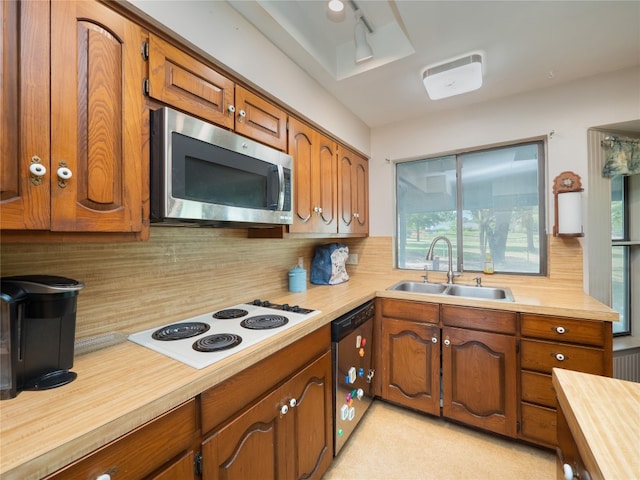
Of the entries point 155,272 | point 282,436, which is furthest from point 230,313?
point 282,436

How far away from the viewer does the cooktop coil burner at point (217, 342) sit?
102 cm

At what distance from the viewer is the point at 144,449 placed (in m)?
0.71

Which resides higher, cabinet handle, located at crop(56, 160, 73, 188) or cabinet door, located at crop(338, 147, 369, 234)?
cabinet door, located at crop(338, 147, 369, 234)

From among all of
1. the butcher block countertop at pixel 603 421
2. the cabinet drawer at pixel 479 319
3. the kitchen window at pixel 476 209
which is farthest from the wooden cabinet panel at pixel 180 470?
the kitchen window at pixel 476 209

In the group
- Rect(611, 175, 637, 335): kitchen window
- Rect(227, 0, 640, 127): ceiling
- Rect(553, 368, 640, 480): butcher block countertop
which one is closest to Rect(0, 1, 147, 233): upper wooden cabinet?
Rect(227, 0, 640, 127): ceiling

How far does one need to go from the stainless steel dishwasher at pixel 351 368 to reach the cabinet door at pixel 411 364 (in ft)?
0.43

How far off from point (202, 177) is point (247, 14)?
0.87 metres

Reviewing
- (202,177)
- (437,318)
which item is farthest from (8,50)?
(437,318)

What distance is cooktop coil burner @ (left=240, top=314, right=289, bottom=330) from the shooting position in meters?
1.27

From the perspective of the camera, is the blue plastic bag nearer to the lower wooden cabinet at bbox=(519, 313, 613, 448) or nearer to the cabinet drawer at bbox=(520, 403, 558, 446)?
the lower wooden cabinet at bbox=(519, 313, 613, 448)

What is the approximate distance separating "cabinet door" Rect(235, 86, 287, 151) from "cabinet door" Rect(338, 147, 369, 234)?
77 cm

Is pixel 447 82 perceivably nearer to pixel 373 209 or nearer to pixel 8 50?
pixel 373 209

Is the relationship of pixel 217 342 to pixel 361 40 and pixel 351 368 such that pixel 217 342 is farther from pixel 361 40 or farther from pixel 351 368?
pixel 361 40

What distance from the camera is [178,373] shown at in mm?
860
